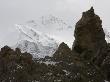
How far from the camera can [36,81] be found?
6206 centimetres

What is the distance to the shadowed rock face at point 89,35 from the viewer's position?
77156 millimetres

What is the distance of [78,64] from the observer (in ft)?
227

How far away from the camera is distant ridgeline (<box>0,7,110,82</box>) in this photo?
63987 mm

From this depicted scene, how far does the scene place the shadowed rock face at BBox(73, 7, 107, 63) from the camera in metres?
77.2

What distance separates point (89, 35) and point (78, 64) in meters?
10.8

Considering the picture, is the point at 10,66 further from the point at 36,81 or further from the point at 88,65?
the point at 88,65

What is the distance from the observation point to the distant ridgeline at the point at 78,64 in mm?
63987

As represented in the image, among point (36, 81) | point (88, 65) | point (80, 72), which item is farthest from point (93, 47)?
point (36, 81)

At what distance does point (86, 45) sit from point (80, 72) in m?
12.7

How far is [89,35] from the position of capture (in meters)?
78.8

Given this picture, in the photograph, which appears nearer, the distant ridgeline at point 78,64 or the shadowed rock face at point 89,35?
the distant ridgeline at point 78,64

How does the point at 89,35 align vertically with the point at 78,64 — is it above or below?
above

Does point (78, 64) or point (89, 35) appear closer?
point (78, 64)

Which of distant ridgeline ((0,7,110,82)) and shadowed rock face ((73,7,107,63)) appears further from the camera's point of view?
shadowed rock face ((73,7,107,63))
